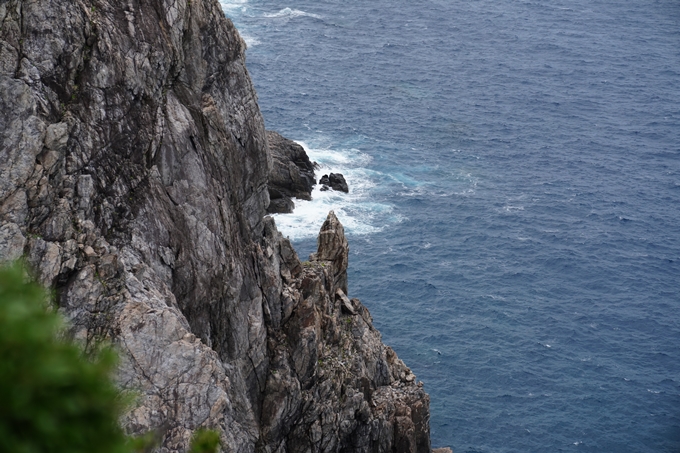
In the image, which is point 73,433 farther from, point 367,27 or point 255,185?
point 367,27

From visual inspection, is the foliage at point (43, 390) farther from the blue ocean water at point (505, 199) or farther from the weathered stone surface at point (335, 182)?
the weathered stone surface at point (335, 182)

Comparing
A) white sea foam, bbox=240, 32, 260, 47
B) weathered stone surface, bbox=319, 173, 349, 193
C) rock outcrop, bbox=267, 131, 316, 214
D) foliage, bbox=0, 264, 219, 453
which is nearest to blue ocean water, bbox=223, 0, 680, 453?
white sea foam, bbox=240, 32, 260, 47

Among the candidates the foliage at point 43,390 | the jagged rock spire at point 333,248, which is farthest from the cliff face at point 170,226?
the foliage at point 43,390

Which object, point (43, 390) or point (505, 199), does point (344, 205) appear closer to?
point (505, 199)

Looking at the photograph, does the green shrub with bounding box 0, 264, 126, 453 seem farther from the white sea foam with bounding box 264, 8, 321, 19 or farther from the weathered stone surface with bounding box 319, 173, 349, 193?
the white sea foam with bounding box 264, 8, 321, 19

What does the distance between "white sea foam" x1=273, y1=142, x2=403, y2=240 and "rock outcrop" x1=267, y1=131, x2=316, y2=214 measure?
125 cm

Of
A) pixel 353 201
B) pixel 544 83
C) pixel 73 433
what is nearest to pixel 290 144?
pixel 353 201

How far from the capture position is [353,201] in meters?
121

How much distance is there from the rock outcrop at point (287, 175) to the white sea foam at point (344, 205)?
1253mm

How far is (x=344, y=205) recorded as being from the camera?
118m

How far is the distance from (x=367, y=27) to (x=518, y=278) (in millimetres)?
99089

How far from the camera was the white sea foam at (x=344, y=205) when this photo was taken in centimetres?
11025

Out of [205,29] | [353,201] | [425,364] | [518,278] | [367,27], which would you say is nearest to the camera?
[205,29]

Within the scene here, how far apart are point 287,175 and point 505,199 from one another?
36.0 metres
